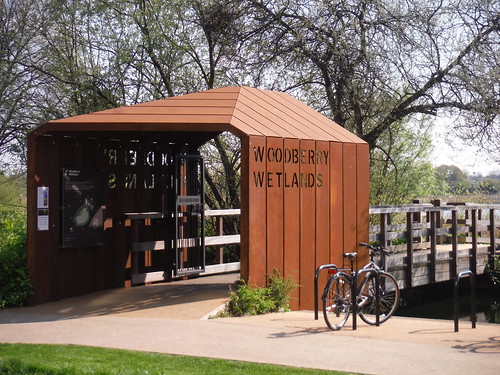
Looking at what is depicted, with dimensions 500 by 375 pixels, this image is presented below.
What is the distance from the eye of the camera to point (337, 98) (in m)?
18.5

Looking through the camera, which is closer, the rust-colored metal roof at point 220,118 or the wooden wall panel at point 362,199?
the rust-colored metal roof at point 220,118

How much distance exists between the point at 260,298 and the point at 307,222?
1958 millimetres

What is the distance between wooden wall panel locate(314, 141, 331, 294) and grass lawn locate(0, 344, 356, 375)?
17.0 feet

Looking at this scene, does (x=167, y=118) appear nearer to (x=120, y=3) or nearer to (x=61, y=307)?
(x=61, y=307)

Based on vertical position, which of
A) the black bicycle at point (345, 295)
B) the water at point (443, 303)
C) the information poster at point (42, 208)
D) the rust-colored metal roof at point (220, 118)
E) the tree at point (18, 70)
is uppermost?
the tree at point (18, 70)

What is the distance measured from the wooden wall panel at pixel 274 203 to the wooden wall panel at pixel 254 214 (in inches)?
4.7

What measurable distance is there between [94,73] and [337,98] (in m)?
6.04

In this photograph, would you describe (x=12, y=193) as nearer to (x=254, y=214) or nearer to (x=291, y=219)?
(x=291, y=219)

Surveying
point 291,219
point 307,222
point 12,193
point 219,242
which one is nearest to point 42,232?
point 291,219

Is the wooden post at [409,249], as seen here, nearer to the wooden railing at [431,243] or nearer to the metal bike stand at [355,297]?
the wooden railing at [431,243]

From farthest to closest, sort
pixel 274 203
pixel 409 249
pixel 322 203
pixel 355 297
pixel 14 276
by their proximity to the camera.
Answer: pixel 409 249
pixel 322 203
pixel 274 203
pixel 14 276
pixel 355 297

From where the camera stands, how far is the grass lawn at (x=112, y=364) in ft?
22.2

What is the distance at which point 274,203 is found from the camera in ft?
36.8

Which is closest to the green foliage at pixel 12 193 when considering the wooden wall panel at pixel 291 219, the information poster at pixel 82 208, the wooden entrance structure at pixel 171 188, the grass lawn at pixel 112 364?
the wooden entrance structure at pixel 171 188
